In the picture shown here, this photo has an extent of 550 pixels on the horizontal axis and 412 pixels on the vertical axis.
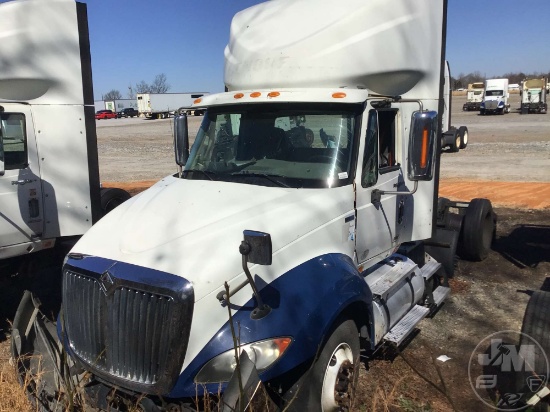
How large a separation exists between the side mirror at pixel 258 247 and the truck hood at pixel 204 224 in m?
0.35

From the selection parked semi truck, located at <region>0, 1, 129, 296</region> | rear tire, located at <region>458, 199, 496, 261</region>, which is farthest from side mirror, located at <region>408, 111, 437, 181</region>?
parked semi truck, located at <region>0, 1, 129, 296</region>

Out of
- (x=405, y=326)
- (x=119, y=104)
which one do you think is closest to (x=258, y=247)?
(x=405, y=326)

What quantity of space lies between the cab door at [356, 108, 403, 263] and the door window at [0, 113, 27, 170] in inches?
171

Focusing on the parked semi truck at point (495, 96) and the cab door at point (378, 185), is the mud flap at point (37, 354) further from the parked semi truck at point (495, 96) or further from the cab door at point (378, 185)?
the parked semi truck at point (495, 96)

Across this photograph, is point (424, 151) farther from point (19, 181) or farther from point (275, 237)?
point (19, 181)

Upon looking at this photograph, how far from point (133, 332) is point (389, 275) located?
296 cm

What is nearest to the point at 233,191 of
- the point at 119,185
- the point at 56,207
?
the point at 56,207

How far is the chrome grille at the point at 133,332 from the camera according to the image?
122 inches

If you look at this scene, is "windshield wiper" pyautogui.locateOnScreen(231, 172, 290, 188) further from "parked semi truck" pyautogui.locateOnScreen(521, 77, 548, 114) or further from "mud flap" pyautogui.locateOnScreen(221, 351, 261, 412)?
"parked semi truck" pyautogui.locateOnScreen(521, 77, 548, 114)

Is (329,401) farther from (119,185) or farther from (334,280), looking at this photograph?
(119,185)

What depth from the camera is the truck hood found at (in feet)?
11.0

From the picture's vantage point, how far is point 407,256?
6367 mm

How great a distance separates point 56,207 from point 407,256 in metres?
4.52

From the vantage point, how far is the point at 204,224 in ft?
12.1
